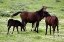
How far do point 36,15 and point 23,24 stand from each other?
4.68ft

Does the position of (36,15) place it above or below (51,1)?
above

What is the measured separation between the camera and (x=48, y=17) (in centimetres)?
2212

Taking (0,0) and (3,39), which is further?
(0,0)

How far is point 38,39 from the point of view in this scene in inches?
729

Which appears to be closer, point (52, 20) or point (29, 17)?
point (52, 20)

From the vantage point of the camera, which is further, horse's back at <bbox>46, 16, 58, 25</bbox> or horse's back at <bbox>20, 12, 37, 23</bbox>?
horse's back at <bbox>20, 12, 37, 23</bbox>

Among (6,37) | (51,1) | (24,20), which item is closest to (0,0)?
(51,1)

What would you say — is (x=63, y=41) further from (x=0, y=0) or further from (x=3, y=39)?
(x=0, y=0)

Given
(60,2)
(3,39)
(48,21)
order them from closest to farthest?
(3,39) < (48,21) < (60,2)

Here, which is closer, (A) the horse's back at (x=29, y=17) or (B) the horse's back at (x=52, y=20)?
(B) the horse's back at (x=52, y=20)

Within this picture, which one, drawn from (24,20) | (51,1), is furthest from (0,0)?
(24,20)

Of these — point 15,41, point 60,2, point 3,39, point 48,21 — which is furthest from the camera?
point 60,2

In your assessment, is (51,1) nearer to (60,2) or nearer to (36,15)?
(60,2)

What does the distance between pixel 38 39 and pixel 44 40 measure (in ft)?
1.97
